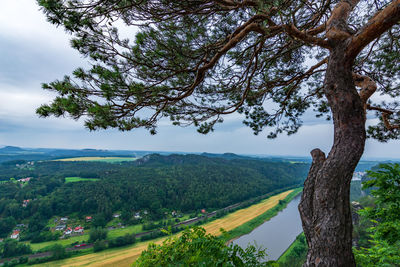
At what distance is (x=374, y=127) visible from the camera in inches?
130

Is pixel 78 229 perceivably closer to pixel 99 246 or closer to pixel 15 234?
pixel 99 246

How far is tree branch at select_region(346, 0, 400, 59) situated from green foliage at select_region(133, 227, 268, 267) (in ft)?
6.55

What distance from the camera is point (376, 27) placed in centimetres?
128

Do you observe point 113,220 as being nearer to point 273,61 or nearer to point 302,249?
point 302,249

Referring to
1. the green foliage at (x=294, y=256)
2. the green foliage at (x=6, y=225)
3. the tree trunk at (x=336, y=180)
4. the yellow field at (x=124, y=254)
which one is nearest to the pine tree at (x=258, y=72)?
the tree trunk at (x=336, y=180)

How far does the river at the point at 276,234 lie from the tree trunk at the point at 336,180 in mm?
13808

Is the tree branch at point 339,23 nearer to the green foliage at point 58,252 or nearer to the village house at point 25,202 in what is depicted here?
the green foliage at point 58,252

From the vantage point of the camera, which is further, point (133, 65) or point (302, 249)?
point (302, 249)

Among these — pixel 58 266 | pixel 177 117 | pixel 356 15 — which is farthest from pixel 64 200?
pixel 356 15

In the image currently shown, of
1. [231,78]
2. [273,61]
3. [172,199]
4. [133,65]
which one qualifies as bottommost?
[172,199]

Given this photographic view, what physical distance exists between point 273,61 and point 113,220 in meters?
20.9

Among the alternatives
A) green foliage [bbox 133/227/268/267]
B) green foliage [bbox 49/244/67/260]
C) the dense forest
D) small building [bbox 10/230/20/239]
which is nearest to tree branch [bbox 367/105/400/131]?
green foliage [bbox 133/227/268/267]

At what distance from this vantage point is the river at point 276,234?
13.8 meters

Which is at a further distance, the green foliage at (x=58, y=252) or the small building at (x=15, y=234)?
the small building at (x=15, y=234)
